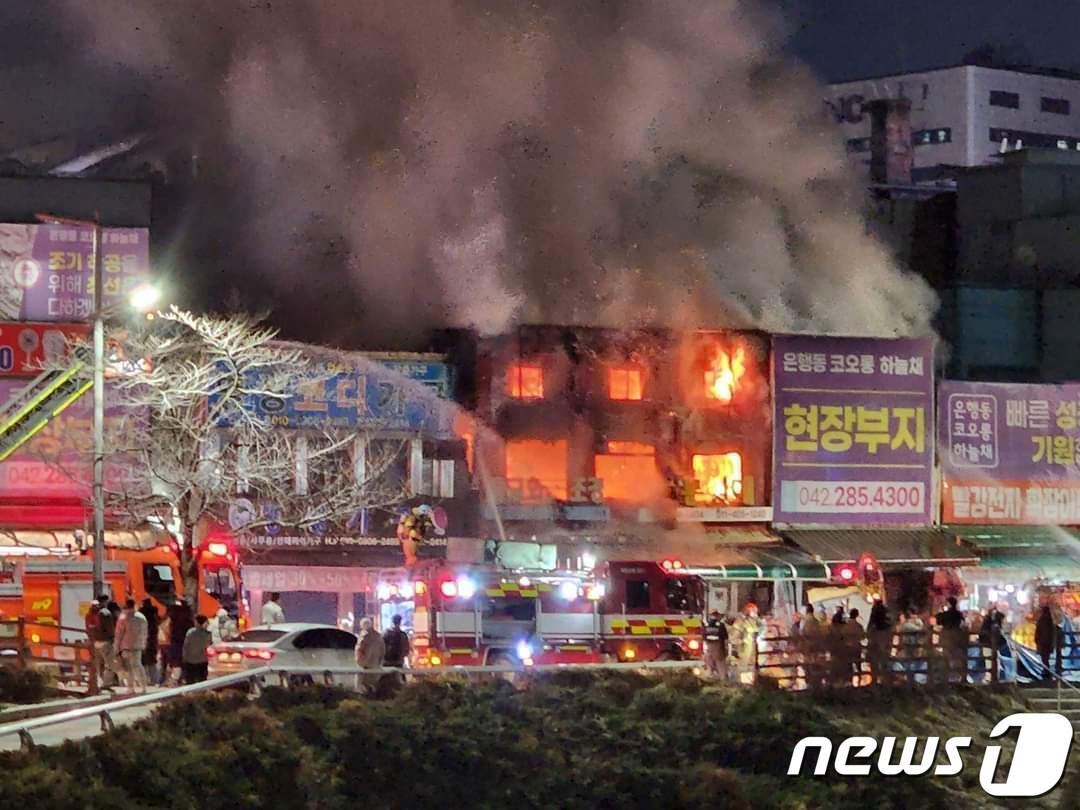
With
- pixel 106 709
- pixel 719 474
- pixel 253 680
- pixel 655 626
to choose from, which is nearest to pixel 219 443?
pixel 655 626

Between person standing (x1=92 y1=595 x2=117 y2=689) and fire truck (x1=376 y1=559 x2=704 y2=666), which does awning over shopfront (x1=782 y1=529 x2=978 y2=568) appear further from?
person standing (x1=92 y1=595 x2=117 y2=689)

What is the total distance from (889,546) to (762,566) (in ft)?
18.7

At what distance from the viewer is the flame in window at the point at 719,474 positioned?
3684 centimetres

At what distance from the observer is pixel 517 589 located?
27516mm

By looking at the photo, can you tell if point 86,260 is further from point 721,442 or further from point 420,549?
point 721,442

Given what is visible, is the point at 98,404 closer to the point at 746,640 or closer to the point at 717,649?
the point at 717,649

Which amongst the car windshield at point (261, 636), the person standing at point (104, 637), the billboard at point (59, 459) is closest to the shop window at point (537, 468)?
the billboard at point (59, 459)

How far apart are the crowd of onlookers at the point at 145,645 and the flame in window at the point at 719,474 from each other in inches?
545

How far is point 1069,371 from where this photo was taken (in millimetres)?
45500

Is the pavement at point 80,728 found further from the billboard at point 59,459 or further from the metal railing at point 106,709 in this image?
the billboard at point 59,459

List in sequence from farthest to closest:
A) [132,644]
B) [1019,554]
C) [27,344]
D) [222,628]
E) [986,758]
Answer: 1. [1019,554]
2. [27,344]
3. [222,628]
4. [132,644]
5. [986,758]

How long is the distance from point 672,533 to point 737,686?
38.7ft

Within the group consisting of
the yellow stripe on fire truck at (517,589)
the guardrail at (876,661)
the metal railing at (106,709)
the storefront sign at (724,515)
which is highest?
the storefront sign at (724,515)

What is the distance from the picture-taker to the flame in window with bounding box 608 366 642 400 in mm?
37000
